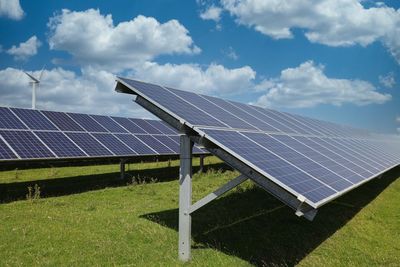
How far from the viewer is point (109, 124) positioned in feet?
84.0

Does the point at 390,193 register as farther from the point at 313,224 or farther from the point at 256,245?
the point at 256,245

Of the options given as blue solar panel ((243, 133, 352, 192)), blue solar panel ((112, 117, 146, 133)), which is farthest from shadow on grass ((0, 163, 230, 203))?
blue solar panel ((243, 133, 352, 192))

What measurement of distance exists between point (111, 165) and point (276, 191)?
2658 centimetres

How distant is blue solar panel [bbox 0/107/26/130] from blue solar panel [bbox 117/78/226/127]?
424 inches

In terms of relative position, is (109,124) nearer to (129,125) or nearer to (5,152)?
(129,125)

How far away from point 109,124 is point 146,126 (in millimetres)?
3664

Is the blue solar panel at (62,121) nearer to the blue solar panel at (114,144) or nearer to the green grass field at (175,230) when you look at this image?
the blue solar panel at (114,144)

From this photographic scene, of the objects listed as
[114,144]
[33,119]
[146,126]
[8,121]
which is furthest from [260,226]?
[146,126]

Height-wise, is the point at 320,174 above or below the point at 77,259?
above

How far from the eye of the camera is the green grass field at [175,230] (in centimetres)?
959

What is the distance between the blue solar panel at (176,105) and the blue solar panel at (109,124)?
14.0m

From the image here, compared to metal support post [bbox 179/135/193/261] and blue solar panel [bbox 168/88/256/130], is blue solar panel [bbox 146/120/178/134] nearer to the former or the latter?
blue solar panel [bbox 168/88/256/130]

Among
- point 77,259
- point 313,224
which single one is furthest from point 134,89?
point 313,224

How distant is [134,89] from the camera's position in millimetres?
9898
